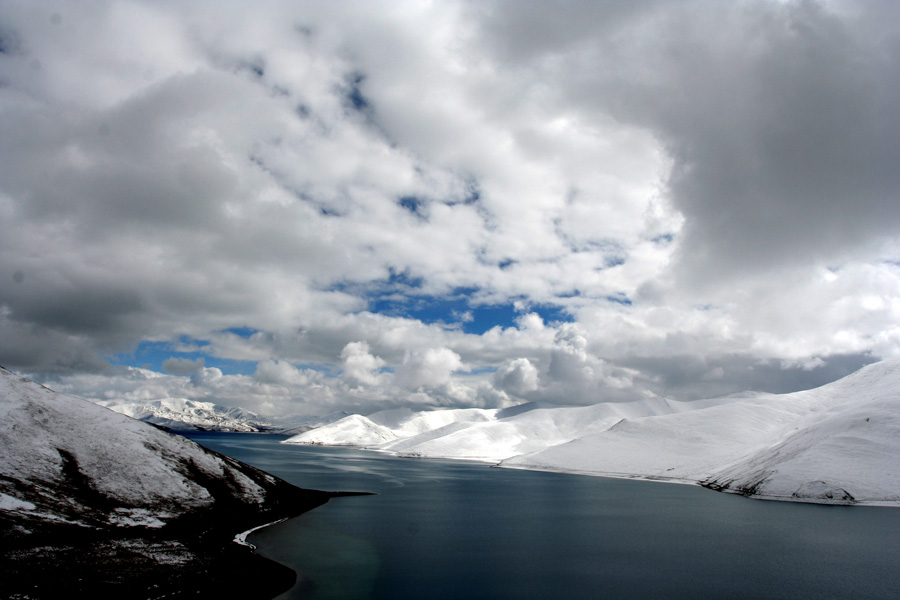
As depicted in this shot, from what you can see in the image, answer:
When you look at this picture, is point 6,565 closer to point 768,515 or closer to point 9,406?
point 9,406

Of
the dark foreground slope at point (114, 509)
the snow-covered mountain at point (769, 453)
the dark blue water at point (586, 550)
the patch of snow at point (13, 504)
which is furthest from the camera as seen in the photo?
the snow-covered mountain at point (769, 453)

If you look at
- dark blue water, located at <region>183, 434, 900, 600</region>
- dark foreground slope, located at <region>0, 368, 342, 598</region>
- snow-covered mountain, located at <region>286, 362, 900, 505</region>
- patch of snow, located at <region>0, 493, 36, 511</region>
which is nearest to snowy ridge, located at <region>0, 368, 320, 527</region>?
patch of snow, located at <region>0, 493, 36, 511</region>

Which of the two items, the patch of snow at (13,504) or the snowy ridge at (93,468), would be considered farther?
the snowy ridge at (93,468)

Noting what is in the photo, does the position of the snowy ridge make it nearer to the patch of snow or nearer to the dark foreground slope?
the patch of snow

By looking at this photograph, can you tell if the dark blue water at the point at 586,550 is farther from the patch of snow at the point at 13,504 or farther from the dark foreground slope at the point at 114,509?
the patch of snow at the point at 13,504

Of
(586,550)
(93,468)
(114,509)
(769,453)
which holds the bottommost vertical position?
(586,550)

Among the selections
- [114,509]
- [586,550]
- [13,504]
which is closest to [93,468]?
[114,509]

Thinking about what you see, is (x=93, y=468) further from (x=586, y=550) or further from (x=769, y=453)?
(x=769, y=453)

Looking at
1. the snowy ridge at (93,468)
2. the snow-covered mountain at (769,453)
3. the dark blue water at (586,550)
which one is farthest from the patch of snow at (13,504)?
the snow-covered mountain at (769,453)
